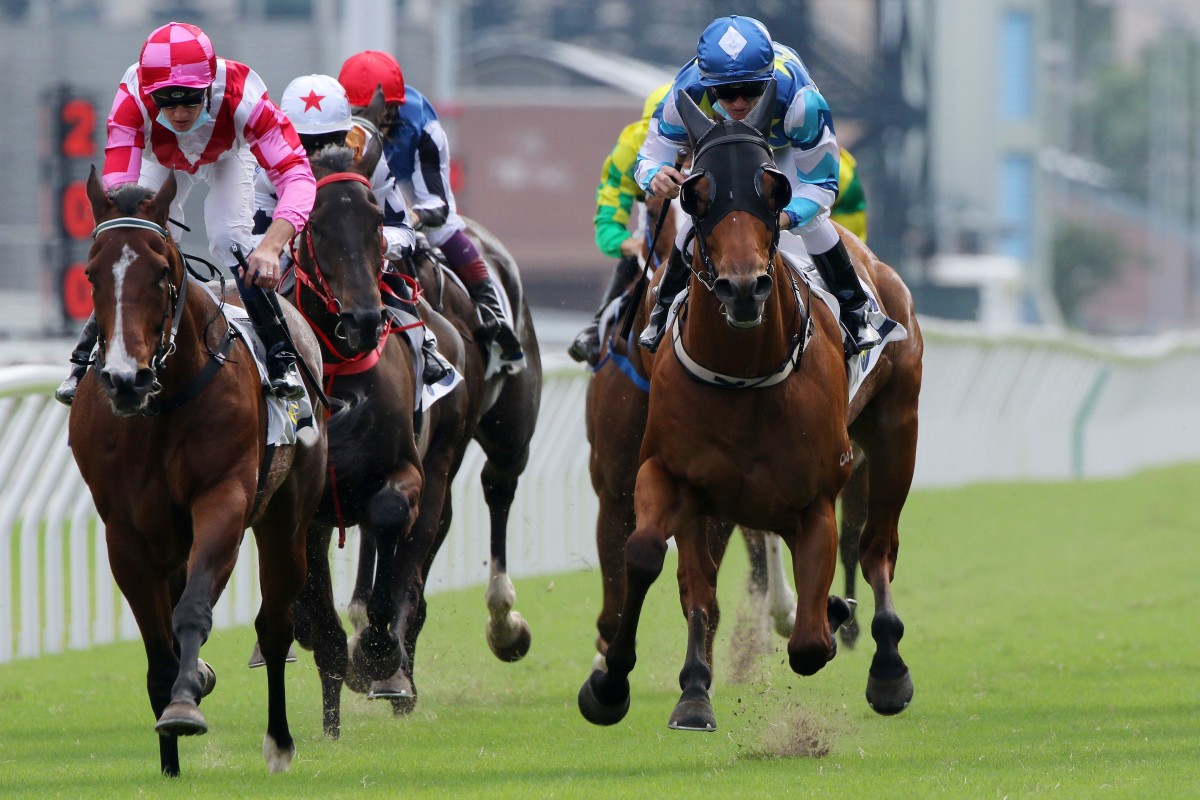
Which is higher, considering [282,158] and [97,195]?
[97,195]

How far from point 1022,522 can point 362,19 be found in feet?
19.1

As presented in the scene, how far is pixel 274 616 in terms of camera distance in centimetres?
672

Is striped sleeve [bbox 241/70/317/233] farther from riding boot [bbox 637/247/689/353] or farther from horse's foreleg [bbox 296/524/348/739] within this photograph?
horse's foreleg [bbox 296/524/348/739]

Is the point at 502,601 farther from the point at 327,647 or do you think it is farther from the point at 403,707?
the point at 327,647

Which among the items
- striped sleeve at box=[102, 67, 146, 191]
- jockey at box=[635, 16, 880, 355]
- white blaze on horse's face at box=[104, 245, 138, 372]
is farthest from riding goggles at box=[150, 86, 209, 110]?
jockey at box=[635, 16, 880, 355]

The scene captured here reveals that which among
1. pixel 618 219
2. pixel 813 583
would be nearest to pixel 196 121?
pixel 813 583

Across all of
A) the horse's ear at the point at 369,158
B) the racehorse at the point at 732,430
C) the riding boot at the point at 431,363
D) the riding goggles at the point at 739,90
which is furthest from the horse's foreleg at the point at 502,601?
the riding goggles at the point at 739,90

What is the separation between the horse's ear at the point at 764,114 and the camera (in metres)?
6.30

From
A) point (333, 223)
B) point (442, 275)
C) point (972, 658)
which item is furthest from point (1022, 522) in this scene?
point (333, 223)

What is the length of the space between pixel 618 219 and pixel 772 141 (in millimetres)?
1961

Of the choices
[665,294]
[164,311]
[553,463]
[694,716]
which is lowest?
[553,463]

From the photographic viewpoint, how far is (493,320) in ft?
29.8

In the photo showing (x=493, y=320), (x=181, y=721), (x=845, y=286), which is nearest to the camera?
(x=181, y=721)

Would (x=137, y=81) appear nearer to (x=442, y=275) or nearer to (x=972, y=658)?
(x=442, y=275)
